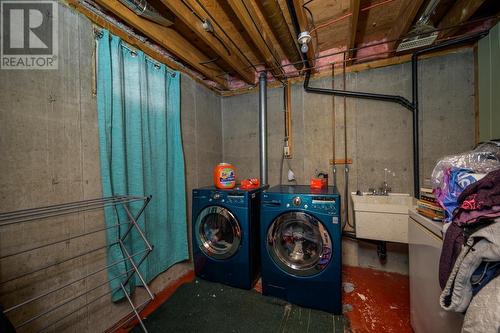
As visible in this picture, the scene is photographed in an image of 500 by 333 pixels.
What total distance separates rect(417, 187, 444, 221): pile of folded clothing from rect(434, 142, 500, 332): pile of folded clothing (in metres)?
0.29

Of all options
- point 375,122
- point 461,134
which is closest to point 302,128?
point 375,122

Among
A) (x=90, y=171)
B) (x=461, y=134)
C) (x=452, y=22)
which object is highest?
(x=452, y=22)

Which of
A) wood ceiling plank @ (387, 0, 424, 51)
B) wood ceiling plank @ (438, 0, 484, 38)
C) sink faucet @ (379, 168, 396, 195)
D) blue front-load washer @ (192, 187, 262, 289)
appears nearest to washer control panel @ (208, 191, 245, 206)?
blue front-load washer @ (192, 187, 262, 289)

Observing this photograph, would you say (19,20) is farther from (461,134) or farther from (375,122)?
(461,134)

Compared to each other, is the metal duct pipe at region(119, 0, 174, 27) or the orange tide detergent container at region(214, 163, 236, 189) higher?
the metal duct pipe at region(119, 0, 174, 27)

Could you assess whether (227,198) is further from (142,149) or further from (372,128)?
(372,128)

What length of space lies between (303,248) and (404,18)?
2.10 m

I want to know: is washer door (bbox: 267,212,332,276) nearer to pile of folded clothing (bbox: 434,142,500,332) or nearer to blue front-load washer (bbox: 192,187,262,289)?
blue front-load washer (bbox: 192,187,262,289)

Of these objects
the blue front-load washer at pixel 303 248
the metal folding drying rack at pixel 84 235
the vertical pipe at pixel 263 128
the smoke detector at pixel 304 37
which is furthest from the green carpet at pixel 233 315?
the smoke detector at pixel 304 37

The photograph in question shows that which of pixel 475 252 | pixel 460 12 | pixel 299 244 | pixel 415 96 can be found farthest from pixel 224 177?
pixel 460 12

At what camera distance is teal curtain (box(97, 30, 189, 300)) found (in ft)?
4.66

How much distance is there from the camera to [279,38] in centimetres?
198

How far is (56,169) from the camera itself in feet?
3.93

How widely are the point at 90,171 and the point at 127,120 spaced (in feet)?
1.56
